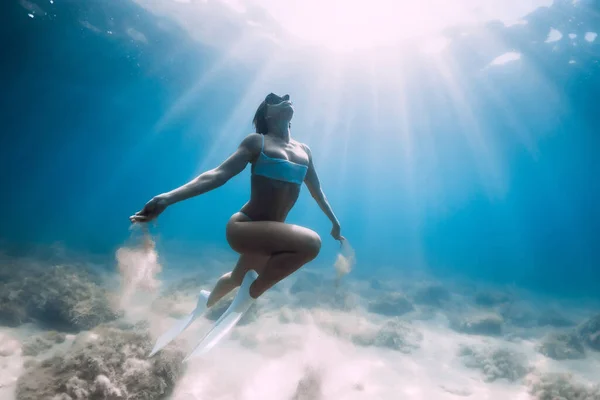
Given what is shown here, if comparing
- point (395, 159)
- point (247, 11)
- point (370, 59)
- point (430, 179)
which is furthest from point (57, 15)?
point (430, 179)

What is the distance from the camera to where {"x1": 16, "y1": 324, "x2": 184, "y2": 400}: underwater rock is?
4375 millimetres

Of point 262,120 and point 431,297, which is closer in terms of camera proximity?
point 262,120

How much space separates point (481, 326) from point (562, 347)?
9.09ft

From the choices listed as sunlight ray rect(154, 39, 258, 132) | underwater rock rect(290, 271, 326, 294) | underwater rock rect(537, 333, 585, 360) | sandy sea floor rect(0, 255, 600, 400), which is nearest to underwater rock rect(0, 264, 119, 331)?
sandy sea floor rect(0, 255, 600, 400)

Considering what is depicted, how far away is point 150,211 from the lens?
2.30 meters

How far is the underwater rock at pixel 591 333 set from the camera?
11.9 metres

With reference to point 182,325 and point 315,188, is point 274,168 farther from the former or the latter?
point 182,325

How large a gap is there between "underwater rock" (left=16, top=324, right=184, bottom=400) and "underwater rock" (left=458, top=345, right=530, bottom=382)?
313 inches

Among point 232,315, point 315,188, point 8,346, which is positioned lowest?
point 8,346

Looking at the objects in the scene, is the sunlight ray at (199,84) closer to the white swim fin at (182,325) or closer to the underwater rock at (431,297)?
the underwater rock at (431,297)

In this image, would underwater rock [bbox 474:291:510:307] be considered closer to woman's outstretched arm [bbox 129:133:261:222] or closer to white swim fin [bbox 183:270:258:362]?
white swim fin [bbox 183:270:258:362]

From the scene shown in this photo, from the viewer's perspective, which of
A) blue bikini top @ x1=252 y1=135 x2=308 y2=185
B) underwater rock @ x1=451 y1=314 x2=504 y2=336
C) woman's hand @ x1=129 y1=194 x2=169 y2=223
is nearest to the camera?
woman's hand @ x1=129 y1=194 x2=169 y2=223

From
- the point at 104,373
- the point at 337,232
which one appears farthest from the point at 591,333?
the point at 104,373

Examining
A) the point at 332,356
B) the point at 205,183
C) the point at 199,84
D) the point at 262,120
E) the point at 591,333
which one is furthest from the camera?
the point at 199,84
